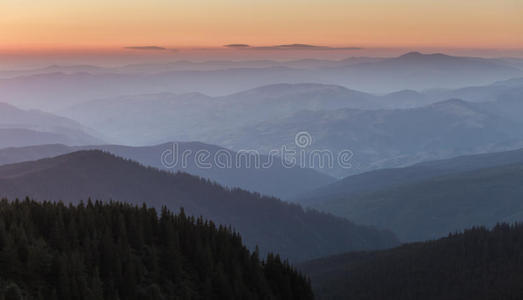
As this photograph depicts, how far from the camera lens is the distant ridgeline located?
77.2m

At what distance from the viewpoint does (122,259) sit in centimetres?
9312

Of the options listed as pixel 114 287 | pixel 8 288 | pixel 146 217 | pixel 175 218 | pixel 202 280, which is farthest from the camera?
pixel 175 218

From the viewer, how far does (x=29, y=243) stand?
87375 millimetres

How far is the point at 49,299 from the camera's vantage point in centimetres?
7331

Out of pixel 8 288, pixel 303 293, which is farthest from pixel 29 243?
pixel 303 293

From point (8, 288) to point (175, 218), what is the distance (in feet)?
215

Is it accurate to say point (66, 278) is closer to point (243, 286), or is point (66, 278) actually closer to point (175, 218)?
point (243, 286)

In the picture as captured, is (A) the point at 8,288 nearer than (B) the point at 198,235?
Yes

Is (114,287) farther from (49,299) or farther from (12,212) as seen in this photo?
(12,212)

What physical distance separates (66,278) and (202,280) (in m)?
34.1

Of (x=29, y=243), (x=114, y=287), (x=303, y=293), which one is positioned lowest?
(x=303, y=293)

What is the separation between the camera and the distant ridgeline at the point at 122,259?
77188 millimetres

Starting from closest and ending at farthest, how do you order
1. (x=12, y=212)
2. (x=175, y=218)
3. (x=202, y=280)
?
1. (x=12, y=212)
2. (x=202, y=280)
3. (x=175, y=218)

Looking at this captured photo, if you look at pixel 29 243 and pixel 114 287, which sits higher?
pixel 29 243
